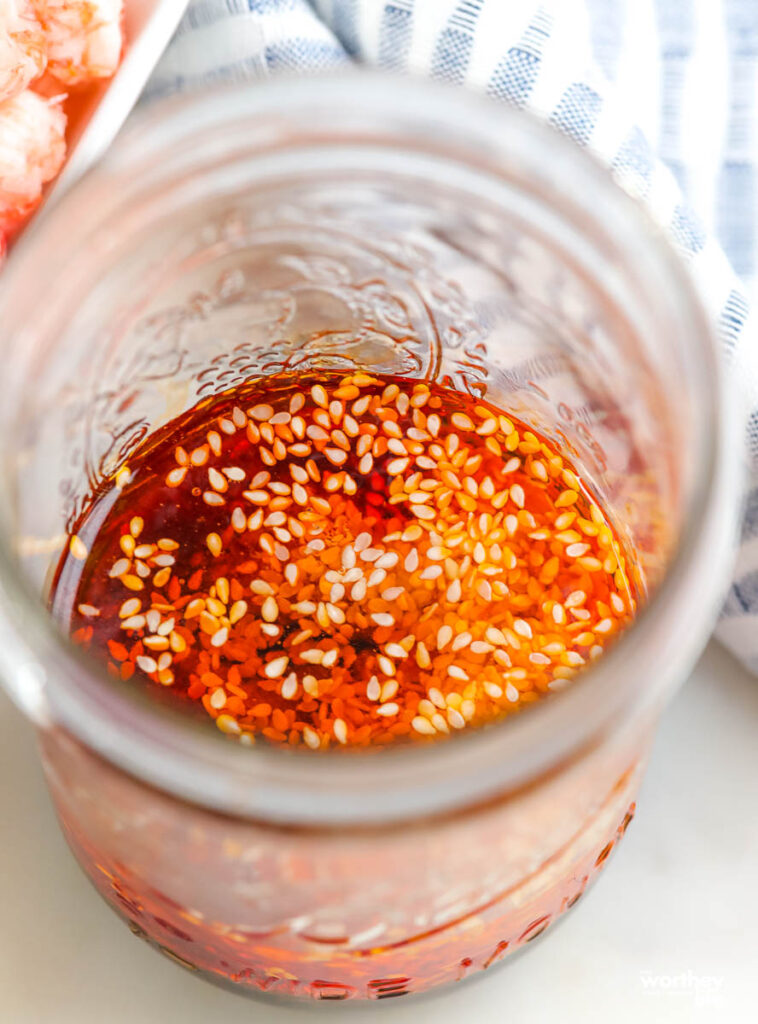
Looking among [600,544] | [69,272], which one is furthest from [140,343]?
[600,544]

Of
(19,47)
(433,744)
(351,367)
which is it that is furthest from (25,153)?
(433,744)

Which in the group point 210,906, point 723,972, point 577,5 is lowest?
point 723,972

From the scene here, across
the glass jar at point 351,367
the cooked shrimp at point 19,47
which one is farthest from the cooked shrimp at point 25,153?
the glass jar at point 351,367

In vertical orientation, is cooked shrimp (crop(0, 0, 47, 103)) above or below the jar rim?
above

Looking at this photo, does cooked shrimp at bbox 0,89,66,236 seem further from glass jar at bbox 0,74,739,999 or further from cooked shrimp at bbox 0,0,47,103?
glass jar at bbox 0,74,739,999

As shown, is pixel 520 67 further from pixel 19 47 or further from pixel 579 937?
pixel 579 937

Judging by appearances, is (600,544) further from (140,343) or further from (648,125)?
(648,125)

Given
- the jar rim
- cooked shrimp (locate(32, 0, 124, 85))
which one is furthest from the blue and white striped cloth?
the jar rim
